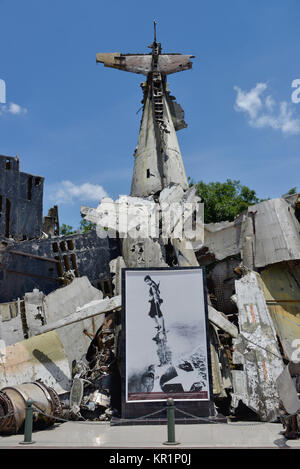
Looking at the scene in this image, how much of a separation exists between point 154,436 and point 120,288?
28.6 feet

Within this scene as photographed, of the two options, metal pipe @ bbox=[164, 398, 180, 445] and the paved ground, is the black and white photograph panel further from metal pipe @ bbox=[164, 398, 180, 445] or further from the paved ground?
metal pipe @ bbox=[164, 398, 180, 445]

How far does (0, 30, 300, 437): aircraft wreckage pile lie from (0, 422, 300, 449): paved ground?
1.88 feet

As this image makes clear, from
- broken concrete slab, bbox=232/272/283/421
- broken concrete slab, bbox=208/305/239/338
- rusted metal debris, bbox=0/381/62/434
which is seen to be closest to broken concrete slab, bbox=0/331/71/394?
rusted metal debris, bbox=0/381/62/434

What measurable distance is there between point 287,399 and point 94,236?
1505 cm

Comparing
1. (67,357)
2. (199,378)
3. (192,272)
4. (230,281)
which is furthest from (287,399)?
(230,281)

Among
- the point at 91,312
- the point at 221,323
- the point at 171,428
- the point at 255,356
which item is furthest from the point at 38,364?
the point at 255,356

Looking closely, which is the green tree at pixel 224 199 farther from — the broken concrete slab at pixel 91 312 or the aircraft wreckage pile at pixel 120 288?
the broken concrete slab at pixel 91 312

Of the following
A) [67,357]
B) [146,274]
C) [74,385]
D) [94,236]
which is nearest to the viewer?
[146,274]

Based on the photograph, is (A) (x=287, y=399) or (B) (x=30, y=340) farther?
(B) (x=30, y=340)

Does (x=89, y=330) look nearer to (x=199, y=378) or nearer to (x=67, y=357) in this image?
(x=67, y=357)

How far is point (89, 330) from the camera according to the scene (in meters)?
15.7

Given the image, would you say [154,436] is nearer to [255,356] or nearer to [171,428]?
[171,428]

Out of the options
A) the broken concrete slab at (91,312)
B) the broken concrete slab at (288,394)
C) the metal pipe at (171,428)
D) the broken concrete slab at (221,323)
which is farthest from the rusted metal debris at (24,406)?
the broken concrete slab at (221,323)

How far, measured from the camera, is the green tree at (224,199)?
33.5 metres
